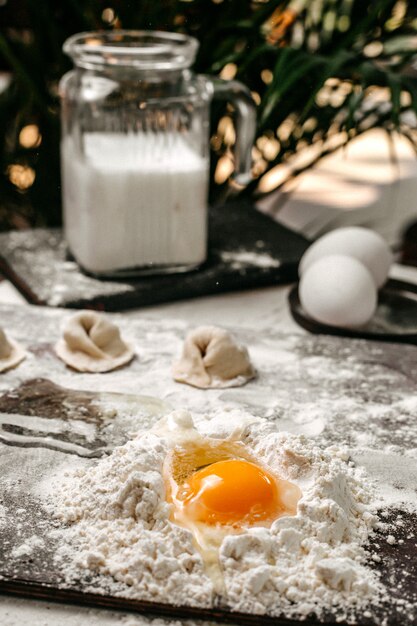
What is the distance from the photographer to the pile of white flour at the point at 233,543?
3.28 feet

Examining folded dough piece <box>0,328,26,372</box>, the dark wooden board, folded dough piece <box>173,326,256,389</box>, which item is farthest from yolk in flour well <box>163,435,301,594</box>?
the dark wooden board

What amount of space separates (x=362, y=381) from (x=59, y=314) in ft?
2.09

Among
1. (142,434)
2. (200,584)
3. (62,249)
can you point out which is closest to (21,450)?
(142,434)

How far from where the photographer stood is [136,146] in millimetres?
1784

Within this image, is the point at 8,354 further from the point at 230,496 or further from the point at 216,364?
the point at 230,496

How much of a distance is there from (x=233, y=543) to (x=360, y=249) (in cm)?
94

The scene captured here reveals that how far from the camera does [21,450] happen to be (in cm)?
128

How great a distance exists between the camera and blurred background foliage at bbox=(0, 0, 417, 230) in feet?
6.56

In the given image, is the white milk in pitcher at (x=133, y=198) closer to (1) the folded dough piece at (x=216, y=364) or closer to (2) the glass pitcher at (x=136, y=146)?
(2) the glass pitcher at (x=136, y=146)

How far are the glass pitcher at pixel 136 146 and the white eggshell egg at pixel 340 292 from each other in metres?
0.31

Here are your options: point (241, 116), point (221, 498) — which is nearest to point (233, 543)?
point (221, 498)

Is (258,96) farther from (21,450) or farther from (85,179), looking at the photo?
(21,450)

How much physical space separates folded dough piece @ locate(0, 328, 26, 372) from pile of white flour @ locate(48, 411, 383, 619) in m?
0.37

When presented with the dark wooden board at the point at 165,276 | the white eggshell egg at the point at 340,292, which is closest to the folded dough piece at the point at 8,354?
the dark wooden board at the point at 165,276
